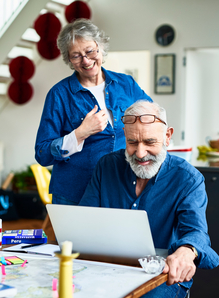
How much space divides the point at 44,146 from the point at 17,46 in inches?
162

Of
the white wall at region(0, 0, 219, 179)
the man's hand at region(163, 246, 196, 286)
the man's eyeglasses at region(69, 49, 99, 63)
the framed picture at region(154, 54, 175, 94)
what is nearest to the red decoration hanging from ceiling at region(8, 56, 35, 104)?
the white wall at region(0, 0, 219, 179)

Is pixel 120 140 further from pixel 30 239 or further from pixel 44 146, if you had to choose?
pixel 30 239

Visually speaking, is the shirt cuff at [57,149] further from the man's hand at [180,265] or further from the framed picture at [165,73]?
the framed picture at [165,73]

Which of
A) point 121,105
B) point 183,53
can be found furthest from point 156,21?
point 121,105

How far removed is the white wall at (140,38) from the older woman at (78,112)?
11.6 feet

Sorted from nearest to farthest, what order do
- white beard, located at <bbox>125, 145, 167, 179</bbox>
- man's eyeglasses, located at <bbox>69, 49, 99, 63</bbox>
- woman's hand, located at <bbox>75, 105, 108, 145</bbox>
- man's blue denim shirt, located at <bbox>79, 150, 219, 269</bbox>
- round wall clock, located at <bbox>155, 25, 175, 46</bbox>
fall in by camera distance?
man's blue denim shirt, located at <bbox>79, 150, 219, 269</bbox> < white beard, located at <bbox>125, 145, 167, 179</bbox> < woman's hand, located at <bbox>75, 105, 108, 145</bbox> < man's eyeglasses, located at <bbox>69, 49, 99, 63</bbox> < round wall clock, located at <bbox>155, 25, 175, 46</bbox>

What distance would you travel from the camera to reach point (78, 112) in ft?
6.75

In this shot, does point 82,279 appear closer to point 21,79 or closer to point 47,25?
point 47,25

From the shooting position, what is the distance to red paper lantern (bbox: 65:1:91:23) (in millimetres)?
5402

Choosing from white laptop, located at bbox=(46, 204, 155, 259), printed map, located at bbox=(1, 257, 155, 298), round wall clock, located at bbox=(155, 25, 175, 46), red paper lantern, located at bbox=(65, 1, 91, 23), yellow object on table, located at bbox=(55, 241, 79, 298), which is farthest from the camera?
round wall clock, located at bbox=(155, 25, 175, 46)

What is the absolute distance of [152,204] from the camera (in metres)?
1.62

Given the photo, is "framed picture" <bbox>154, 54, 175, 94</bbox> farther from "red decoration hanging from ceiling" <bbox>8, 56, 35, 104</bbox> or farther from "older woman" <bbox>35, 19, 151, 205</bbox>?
"older woman" <bbox>35, 19, 151, 205</bbox>

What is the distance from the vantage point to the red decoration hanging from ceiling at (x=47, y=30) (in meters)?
5.19

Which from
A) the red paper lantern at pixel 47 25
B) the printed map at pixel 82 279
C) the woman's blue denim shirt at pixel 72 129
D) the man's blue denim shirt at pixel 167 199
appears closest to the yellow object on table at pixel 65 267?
the printed map at pixel 82 279
